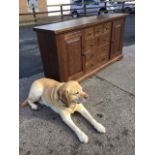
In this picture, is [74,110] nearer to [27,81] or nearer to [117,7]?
[27,81]

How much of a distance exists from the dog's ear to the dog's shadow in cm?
30

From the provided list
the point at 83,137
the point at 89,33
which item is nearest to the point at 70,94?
the point at 83,137

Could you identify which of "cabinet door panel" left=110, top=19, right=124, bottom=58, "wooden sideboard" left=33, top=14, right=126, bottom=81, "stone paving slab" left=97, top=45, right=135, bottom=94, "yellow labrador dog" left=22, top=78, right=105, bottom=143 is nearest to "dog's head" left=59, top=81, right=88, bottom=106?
"yellow labrador dog" left=22, top=78, right=105, bottom=143

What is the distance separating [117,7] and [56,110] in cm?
1244

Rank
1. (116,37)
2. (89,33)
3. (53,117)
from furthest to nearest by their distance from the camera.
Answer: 1. (116,37)
2. (89,33)
3. (53,117)

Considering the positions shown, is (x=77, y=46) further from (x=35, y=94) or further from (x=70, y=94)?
(x=70, y=94)

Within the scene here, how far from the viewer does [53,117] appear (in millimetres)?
2244

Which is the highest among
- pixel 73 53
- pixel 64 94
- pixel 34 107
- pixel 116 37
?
pixel 116 37

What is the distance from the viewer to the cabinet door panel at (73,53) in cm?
251

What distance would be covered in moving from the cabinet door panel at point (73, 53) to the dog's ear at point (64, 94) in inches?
29.5

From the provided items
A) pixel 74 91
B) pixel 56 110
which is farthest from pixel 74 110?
pixel 74 91

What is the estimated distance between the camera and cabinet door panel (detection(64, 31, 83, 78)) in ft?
8.25

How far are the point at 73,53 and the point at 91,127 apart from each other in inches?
42.8

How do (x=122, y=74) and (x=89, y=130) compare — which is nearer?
(x=89, y=130)
